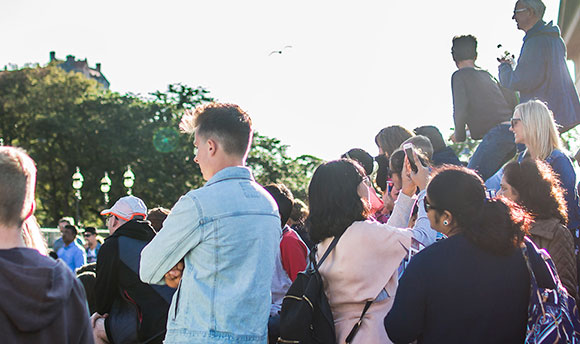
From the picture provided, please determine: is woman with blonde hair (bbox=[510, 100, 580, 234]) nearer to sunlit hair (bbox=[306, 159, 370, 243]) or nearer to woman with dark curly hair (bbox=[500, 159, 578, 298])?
woman with dark curly hair (bbox=[500, 159, 578, 298])

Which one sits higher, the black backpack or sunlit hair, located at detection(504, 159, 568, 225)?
sunlit hair, located at detection(504, 159, 568, 225)

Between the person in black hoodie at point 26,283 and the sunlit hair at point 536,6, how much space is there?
525cm

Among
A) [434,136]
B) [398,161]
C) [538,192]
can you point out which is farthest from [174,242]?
[434,136]

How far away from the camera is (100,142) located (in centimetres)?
4119

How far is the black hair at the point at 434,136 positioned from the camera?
6.23 metres

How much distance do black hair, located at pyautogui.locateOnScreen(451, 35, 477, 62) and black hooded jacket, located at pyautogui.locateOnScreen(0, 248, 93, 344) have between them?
17.2 ft

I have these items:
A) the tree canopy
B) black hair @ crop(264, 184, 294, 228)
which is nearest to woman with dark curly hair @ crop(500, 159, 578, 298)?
black hair @ crop(264, 184, 294, 228)

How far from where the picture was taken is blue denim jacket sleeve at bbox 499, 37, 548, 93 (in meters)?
6.41

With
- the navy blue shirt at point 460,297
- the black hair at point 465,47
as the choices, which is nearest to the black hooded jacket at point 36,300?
the navy blue shirt at point 460,297

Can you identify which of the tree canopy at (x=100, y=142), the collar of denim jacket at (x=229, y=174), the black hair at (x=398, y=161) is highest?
the collar of denim jacket at (x=229, y=174)

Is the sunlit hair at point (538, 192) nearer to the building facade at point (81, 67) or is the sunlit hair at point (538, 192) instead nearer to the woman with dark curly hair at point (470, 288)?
the woman with dark curly hair at point (470, 288)

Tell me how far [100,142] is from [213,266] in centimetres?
3986

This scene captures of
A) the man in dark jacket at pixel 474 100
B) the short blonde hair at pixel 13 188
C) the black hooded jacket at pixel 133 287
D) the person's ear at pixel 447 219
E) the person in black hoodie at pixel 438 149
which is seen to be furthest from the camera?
the man in dark jacket at pixel 474 100

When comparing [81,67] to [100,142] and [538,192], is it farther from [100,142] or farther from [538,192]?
[538,192]
